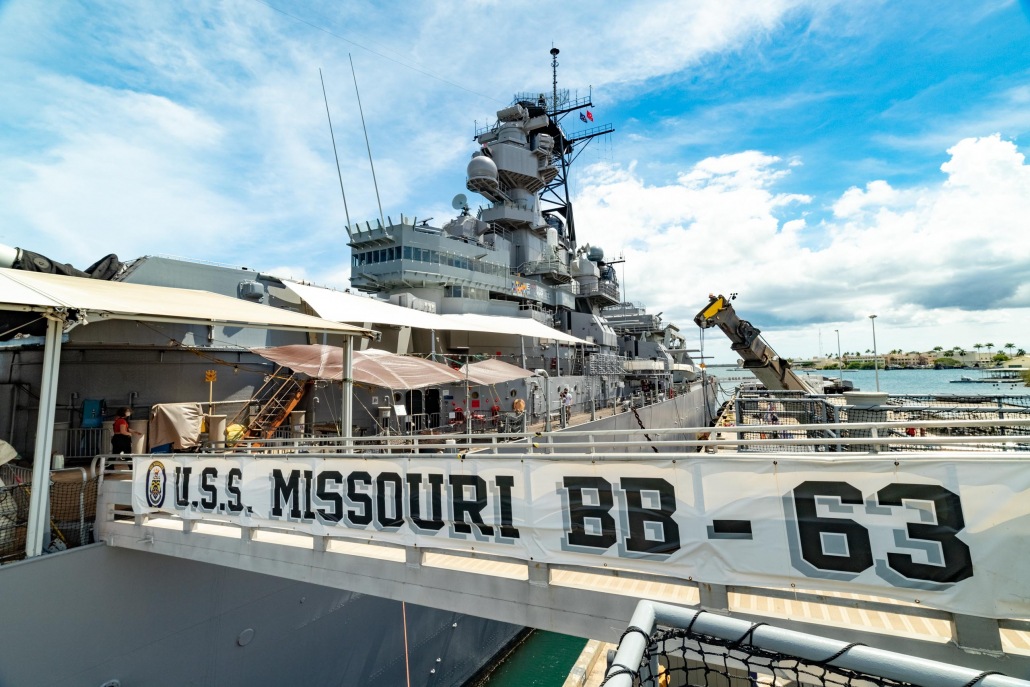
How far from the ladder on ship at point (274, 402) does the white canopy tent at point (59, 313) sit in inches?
164

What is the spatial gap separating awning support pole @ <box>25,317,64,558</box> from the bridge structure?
2429 mm

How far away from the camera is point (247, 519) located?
Result: 20.3ft

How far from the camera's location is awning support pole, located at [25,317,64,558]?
21.6 ft

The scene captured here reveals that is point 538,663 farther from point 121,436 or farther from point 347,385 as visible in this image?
point 121,436

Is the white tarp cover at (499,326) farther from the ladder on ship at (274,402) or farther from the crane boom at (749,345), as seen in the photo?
the crane boom at (749,345)

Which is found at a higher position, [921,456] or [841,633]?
[921,456]

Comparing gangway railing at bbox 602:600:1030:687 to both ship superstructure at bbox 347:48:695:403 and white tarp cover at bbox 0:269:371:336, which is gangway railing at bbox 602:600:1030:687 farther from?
ship superstructure at bbox 347:48:695:403

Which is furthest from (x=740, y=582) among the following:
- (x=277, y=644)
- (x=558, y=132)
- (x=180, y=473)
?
(x=558, y=132)

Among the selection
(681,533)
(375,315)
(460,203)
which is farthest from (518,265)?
(681,533)

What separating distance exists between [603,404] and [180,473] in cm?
2417

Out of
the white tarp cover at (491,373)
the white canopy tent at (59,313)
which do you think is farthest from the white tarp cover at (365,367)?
the white canopy tent at (59,313)

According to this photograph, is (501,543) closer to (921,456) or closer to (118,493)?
(921,456)

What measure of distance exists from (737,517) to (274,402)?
13.2m

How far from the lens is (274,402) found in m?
13.5
